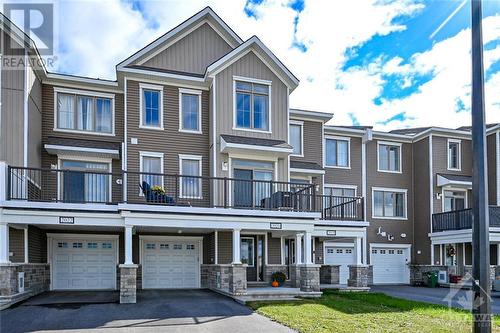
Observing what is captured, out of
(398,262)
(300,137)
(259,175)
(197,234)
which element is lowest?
(398,262)

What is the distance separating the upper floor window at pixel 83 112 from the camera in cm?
1681

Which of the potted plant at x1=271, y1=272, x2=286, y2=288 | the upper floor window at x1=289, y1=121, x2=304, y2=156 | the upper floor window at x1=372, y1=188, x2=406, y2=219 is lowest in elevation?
the potted plant at x1=271, y1=272, x2=286, y2=288

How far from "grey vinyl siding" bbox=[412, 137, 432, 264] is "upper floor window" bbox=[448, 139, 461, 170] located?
5.21ft

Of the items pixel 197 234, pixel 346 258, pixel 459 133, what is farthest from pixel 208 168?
pixel 459 133

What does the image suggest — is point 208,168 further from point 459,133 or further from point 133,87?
point 459,133

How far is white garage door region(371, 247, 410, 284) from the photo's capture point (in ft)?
75.6

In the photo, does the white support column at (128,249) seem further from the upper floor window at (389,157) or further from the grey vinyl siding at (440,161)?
the grey vinyl siding at (440,161)

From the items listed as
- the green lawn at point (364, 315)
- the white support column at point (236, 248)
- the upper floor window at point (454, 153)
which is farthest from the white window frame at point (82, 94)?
the upper floor window at point (454, 153)

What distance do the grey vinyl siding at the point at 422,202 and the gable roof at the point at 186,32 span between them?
12.0m

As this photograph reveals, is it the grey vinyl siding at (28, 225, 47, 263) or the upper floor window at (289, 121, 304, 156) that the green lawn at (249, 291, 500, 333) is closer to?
the upper floor window at (289, 121, 304, 156)

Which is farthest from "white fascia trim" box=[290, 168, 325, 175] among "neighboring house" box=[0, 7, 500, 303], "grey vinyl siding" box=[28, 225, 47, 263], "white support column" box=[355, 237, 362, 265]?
"grey vinyl siding" box=[28, 225, 47, 263]

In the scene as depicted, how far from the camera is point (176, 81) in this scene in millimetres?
17141

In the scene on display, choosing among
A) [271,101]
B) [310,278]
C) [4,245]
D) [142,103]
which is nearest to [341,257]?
[310,278]

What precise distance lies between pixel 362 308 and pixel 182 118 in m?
9.82
